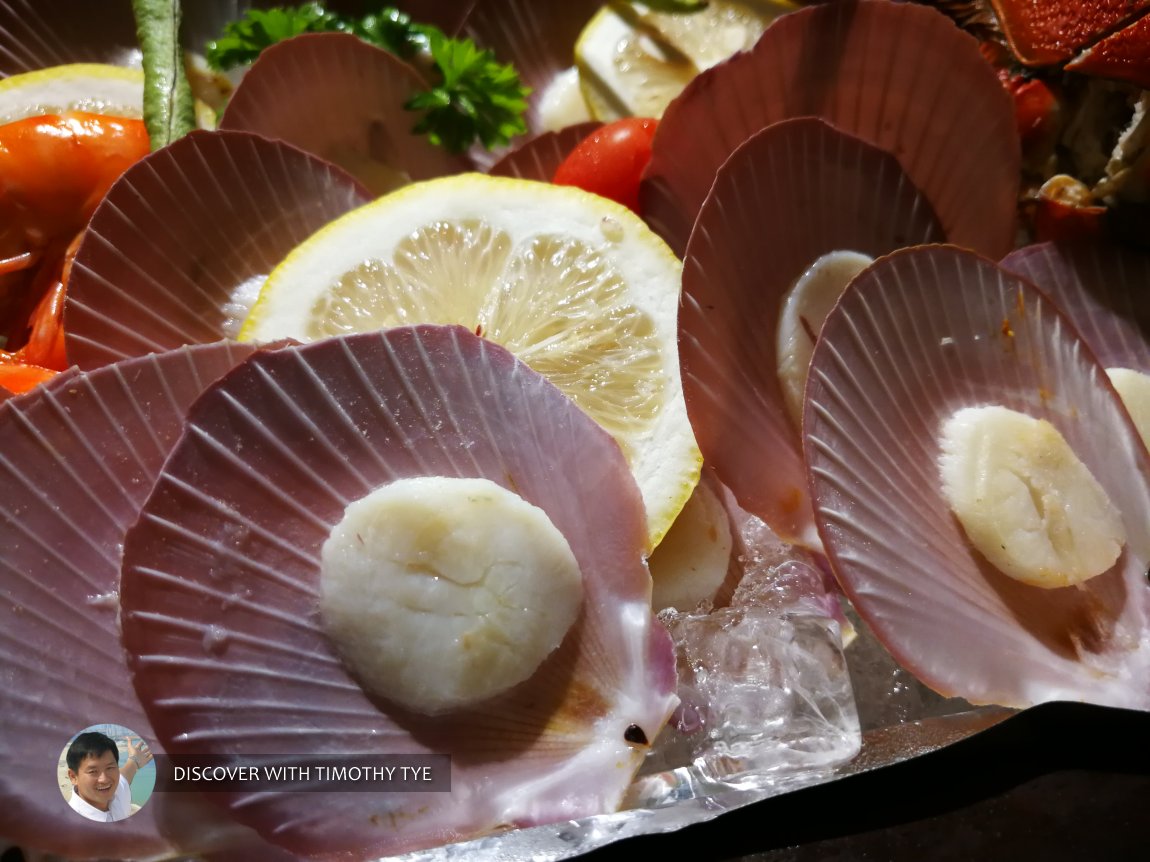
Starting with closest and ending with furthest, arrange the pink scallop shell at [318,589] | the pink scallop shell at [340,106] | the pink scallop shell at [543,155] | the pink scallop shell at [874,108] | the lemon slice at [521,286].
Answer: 1. the pink scallop shell at [318,589]
2. the lemon slice at [521,286]
3. the pink scallop shell at [874,108]
4. the pink scallop shell at [340,106]
5. the pink scallop shell at [543,155]

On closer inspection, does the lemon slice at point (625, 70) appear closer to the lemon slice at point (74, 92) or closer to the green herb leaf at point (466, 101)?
the green herb leaf at point (466, 101)

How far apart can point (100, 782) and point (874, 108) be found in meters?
1.38

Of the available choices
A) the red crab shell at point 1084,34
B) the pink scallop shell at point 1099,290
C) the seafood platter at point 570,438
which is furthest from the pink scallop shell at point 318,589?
the red crab shell at point 1084,34

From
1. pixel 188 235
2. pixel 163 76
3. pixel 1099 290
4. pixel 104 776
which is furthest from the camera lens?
pixel 163 76

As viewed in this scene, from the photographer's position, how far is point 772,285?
105cm

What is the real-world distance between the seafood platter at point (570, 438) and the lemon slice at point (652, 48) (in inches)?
11.5

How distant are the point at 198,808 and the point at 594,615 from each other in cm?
45

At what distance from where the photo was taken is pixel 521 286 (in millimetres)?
1101

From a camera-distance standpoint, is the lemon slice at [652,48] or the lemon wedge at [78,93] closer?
the lemon wedge at [78,93]

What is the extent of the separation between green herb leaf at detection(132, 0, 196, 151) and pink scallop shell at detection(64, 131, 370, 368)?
0.20m

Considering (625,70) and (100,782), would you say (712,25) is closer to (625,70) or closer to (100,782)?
(625,70)

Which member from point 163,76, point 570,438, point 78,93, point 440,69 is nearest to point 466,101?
point 440,69

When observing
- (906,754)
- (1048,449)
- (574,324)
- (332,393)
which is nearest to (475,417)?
(332,393)

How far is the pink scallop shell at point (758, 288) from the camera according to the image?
37.8 inches
